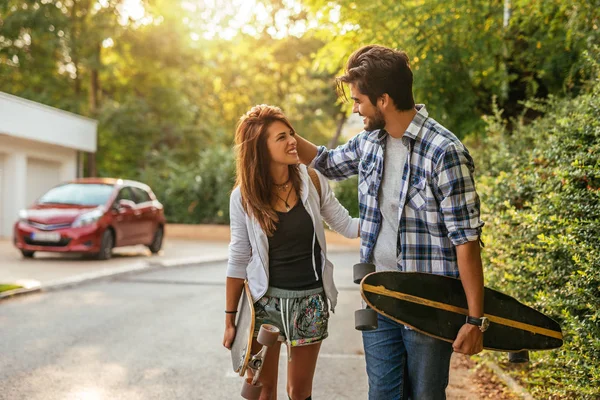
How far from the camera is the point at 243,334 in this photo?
359 cm

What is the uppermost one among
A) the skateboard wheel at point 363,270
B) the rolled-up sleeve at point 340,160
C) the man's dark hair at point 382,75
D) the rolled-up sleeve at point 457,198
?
the man's dark hair at point 382,75

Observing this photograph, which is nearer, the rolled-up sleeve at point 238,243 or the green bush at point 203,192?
the rolled-up sleeve at point 238,243

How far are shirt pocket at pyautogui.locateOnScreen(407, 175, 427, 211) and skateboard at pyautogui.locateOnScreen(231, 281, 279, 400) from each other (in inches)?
35.5

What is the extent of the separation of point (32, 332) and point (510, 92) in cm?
763

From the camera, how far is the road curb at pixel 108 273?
34.8 feet

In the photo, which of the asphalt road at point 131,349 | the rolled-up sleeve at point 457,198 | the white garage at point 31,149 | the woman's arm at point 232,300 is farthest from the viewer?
the white garage at point 31,149

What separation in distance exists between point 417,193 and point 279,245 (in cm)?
87

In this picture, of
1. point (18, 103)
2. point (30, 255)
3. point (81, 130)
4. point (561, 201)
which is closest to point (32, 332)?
point (561, 201)

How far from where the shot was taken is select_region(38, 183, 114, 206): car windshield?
15.8 metres

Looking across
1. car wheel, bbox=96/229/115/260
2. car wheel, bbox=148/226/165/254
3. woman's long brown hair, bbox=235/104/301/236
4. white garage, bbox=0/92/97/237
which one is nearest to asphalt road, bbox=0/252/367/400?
woman's long brown hair, bbox=235/104/301/236

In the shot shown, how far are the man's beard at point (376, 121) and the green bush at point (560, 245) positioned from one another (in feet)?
6.01

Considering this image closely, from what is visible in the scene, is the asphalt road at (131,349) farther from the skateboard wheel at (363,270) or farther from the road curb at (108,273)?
the skateboard wheel at (363,270)

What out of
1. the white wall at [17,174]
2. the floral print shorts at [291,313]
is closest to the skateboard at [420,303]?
the floral print shorts at [291,313]

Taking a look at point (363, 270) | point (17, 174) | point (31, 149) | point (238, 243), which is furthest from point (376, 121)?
point (31, 149)
